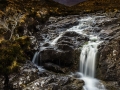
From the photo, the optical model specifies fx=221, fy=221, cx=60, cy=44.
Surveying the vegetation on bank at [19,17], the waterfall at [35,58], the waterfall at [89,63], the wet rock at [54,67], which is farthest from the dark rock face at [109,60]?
the vegetation on bank at [19,17]

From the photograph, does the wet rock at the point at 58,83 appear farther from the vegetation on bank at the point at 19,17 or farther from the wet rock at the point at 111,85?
the vegetation on bank at the point at 19,17

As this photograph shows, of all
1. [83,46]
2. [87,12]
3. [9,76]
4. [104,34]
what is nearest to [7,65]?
[9,76]

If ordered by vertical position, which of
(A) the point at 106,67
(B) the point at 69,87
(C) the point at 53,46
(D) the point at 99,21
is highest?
Answer: (D) the point at 99,21

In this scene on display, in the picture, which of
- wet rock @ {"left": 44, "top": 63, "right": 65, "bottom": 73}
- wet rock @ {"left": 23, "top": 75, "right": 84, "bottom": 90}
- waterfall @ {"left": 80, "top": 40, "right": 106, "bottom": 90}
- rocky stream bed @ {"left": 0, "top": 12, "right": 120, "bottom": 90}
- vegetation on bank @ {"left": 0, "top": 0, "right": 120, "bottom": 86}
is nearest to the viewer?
wet rock @ {"left": 23, "top": 75, "right": 84, "bottom": 90}

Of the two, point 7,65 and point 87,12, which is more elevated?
point 87,12

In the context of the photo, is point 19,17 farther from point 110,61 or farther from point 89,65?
point 110,61

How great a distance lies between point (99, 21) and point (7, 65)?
11.8m

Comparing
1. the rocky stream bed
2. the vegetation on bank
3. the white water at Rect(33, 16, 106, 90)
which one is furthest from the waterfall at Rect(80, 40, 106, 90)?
the vegetation on bank

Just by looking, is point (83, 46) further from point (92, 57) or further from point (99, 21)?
point (99, 21)

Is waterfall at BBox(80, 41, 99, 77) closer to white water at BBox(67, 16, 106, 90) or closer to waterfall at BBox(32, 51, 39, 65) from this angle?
white water at BBox(67, 16, 106, 90)

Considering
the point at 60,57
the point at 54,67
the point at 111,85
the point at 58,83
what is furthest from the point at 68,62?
the point at 111,85

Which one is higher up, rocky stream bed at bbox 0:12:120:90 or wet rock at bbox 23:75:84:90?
rocky stream bed at bbox 0:12:120:90

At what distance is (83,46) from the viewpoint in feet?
54.6

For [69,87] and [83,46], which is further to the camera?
[83,46]
